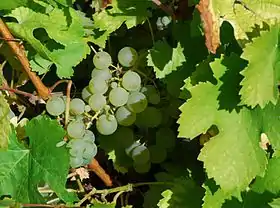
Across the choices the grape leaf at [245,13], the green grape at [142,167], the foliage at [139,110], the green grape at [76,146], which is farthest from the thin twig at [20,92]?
the grape leaf at [245,13]

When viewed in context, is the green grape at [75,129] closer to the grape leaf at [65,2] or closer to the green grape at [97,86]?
the green grape at [97,86]

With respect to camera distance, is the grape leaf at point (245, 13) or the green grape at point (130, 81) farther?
the green grape at point (130, 81)

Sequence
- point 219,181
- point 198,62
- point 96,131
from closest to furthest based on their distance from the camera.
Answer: point 219,181
point 198,62
point 96,131

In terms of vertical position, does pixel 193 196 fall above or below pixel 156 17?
below

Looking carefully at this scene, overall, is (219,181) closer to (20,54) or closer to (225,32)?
(225,32)

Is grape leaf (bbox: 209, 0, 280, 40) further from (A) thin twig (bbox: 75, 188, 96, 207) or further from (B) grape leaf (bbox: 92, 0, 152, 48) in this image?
(A) thin twig (bbox: 75, 188, 96, 207)

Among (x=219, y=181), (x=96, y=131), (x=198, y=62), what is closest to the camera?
(x=219, y=181)

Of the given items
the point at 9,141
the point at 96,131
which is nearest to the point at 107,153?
the point at 96,131
